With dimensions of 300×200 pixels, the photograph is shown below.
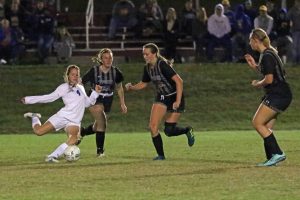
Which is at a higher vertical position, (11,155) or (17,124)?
(11,155)

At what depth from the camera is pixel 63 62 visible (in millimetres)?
33438

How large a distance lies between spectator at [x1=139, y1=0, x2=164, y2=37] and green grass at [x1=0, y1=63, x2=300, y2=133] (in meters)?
1.28

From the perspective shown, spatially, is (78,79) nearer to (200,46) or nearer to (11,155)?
(11,155)

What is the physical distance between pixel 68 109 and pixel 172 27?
1563cm

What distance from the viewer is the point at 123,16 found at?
111 ft

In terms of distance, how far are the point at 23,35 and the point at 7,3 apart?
2.89m

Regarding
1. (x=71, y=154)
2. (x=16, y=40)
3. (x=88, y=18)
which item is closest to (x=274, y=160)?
(x=71, y=154)

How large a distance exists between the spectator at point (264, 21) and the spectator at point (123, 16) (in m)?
4.62

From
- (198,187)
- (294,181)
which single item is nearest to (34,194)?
(198,187)

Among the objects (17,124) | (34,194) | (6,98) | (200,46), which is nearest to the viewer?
(34,194)

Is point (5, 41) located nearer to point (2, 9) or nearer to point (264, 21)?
point (2, 9)

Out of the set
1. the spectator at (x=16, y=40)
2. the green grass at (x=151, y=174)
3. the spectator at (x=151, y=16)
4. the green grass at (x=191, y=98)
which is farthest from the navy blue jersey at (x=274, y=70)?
the spectator at (x=16, y=40)

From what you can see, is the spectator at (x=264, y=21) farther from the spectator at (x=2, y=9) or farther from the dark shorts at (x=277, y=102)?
the dark shorts at (x=277, y=102)

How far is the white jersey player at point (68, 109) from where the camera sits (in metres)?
16.4
